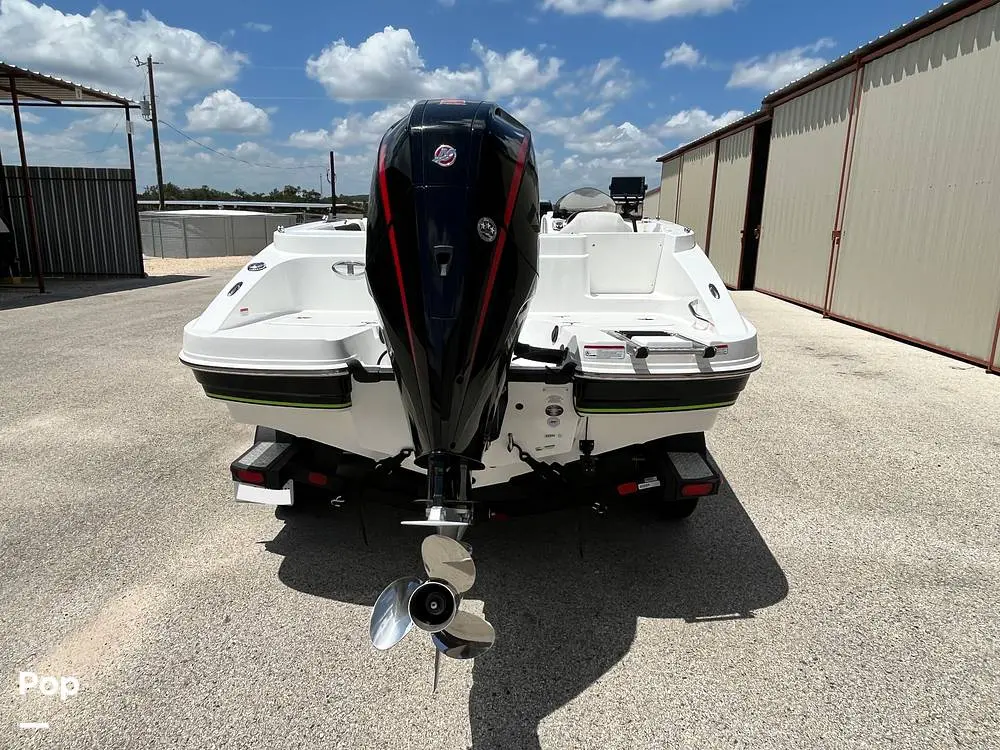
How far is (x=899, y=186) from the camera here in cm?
887

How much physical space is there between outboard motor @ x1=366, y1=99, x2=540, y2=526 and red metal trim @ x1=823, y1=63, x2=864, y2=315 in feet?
31.8

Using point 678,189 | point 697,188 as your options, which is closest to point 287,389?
point 697,188

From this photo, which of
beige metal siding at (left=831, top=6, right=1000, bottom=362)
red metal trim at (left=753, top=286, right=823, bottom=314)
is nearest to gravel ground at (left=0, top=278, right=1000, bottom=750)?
beige metal siding at (left=831, top=6, right=1000, bottom=362)

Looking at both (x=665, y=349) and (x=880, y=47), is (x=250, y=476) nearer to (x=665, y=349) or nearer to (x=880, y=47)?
Answer: (x=665, y=349)

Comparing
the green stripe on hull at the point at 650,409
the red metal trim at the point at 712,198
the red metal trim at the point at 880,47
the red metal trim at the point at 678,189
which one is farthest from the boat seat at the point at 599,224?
the red metal trim at the point at 678,189

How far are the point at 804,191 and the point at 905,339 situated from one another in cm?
438

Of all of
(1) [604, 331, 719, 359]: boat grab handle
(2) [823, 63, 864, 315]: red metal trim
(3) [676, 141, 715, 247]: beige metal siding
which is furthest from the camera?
(3) [676, 141, 715, 247]: beige metal siding

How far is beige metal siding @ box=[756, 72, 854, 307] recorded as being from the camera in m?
10.9

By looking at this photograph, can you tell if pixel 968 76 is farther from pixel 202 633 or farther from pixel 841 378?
pixel 202 633

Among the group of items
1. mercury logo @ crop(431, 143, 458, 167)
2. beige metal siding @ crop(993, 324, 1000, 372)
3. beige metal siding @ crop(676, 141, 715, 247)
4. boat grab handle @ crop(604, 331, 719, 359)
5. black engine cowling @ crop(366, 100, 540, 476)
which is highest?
beige metal siding @ crop(676, 141, 715, 247)

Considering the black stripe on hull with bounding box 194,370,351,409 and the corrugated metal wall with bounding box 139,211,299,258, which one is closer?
the black stripe on hull with bounding box 194,370,351,409

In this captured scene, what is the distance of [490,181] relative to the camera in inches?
91.5

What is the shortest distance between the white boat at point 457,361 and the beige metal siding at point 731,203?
1285cm

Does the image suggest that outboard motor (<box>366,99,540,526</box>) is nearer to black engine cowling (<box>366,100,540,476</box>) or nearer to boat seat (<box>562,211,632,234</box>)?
black engine cowling (<box>366,100,540,476</box>)
